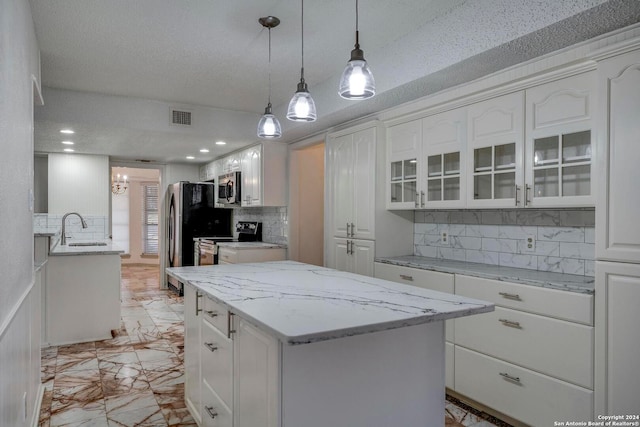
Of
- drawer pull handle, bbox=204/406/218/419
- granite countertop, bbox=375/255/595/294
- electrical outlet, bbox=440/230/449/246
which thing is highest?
electrical outlet, bbox=440/230/449/246

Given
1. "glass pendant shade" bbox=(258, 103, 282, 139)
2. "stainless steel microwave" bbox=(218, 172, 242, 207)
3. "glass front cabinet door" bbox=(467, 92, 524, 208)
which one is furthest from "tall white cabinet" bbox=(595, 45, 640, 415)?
"stainless steel microwave" bbox=(218, 172, 242, 207)

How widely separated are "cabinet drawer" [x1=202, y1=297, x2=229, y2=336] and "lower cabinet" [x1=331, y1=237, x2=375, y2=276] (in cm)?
170

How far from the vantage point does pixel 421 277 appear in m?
3.01

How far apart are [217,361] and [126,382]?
1454 mm

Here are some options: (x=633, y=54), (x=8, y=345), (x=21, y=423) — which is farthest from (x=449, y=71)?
(x=21, y=423)

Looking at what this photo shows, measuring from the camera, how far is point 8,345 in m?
1.54

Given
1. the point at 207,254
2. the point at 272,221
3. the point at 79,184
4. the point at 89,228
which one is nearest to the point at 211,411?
the point at 272,221

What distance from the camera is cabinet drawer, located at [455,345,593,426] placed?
6.98 ft

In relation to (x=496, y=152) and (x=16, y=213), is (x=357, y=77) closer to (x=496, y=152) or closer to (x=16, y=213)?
(x=496, y=152)

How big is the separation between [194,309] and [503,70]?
7.64 feet

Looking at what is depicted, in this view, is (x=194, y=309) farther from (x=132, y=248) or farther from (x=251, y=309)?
(x=132, y=248)

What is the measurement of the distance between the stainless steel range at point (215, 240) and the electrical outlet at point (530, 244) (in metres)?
3.83

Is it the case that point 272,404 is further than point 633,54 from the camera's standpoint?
No

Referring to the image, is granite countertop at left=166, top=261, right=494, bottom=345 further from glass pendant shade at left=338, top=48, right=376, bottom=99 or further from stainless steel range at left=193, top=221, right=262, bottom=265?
stainless steel range at left=193, top=221, right=262, bottom=265
